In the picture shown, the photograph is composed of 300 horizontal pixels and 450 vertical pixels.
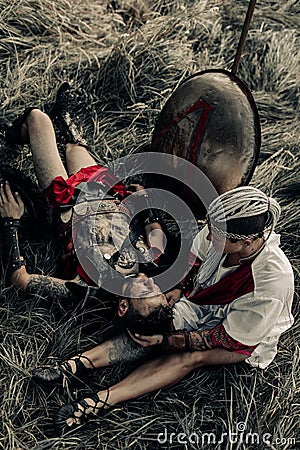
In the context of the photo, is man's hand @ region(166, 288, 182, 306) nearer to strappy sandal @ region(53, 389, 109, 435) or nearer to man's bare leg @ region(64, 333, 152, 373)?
man's bare leg @ region(64, 333, 152, 373)

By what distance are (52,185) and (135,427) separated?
158 centimetres

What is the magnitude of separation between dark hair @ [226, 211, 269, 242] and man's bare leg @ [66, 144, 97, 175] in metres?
1.47

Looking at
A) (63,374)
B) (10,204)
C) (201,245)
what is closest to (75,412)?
(63,374)

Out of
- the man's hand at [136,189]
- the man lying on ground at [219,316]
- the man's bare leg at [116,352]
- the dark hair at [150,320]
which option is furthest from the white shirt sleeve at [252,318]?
the man's hand at [136,189]

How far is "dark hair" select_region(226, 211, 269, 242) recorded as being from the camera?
3.06m

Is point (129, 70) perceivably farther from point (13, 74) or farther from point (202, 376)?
point (202, 376)

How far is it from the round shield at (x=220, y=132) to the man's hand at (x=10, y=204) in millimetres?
1011

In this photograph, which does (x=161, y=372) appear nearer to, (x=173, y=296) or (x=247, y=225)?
(x=173, y=296)

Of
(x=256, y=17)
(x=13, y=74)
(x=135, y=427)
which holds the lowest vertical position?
(x=135, y=427)

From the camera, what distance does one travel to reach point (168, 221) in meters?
4.28

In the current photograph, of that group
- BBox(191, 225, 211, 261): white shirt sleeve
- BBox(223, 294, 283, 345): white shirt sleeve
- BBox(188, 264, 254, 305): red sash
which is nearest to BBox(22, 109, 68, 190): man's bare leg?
BBox(191, 225, 211, 261): white shirt sleeve

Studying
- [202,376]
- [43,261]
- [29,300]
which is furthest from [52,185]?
[202,376]

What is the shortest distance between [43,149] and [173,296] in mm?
1341

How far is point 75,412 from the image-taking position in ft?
10.8
